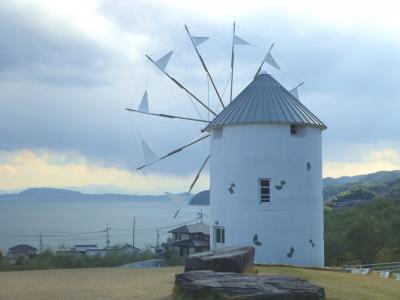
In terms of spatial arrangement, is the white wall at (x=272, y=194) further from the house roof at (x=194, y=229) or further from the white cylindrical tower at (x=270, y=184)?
the house roof at (x=194, y=229)

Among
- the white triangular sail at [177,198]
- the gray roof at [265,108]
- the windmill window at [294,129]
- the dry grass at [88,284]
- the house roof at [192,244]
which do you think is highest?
the gray roof at [265,108]

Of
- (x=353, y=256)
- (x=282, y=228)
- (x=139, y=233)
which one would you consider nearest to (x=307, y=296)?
(x=282, y=228)

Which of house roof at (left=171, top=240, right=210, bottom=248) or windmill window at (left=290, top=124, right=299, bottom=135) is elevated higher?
windmill window at (left=290, top=124, right=299, bottom=135)

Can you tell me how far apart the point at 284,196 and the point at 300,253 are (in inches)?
91.7

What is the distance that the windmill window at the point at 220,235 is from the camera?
22938 millimetres

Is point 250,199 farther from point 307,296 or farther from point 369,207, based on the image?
point 369,207

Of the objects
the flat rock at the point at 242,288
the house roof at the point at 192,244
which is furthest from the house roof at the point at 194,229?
the flat rock at the point at 242,288

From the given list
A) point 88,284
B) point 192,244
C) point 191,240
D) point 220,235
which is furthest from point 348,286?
point 191,240

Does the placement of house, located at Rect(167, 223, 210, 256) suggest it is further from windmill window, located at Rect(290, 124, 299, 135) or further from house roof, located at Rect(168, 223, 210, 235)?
Answer: windmill window, located at Rect(290, 124, 299, 135)

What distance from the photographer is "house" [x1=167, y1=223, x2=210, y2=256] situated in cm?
5853

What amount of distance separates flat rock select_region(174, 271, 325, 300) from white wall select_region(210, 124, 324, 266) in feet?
31.6

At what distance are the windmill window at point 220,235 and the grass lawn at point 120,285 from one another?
4.04 metres

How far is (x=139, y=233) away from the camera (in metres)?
142

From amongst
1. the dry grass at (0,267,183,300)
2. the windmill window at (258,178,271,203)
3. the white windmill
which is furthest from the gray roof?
the dry grass at (0,267,183,300)
